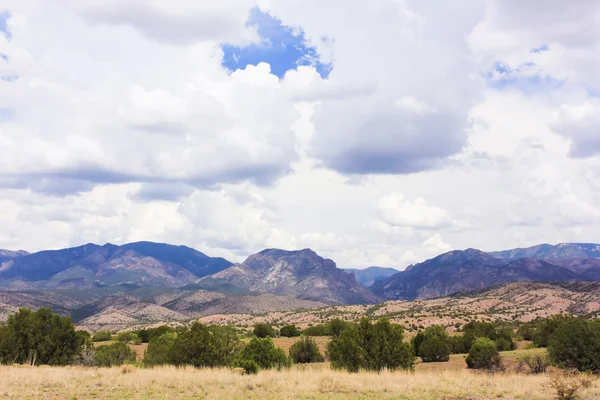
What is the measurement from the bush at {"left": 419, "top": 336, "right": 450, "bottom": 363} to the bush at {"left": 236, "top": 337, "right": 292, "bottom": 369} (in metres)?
16.8

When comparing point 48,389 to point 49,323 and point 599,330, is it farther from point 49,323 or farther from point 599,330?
point 599,330

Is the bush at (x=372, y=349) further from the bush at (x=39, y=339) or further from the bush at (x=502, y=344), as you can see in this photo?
the bush at (x=502, y=344)

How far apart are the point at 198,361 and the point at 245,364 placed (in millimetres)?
3901

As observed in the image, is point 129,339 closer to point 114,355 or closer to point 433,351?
point 114,355

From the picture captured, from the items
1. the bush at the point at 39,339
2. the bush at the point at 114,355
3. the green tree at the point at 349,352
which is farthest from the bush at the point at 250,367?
the bush at the point at 114,355

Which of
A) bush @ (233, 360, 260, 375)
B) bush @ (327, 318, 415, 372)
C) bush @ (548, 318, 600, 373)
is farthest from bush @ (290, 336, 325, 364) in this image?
bush @ (548, 318, 600, 373)

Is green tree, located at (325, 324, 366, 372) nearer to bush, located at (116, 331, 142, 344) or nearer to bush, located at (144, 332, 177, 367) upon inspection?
bush, located at (144, 332, 177, 367)

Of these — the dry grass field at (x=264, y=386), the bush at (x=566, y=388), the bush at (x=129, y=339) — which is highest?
the bush at (x=566, y=388)

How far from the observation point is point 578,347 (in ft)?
103

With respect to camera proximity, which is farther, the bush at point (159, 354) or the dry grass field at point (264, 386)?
the bush at point (159, 354)

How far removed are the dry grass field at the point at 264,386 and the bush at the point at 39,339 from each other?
422 inches

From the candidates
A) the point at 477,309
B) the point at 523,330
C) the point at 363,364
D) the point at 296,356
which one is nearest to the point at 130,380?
the point at 363,364

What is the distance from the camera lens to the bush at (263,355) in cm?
3031

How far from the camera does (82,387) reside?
1947 centimetres
